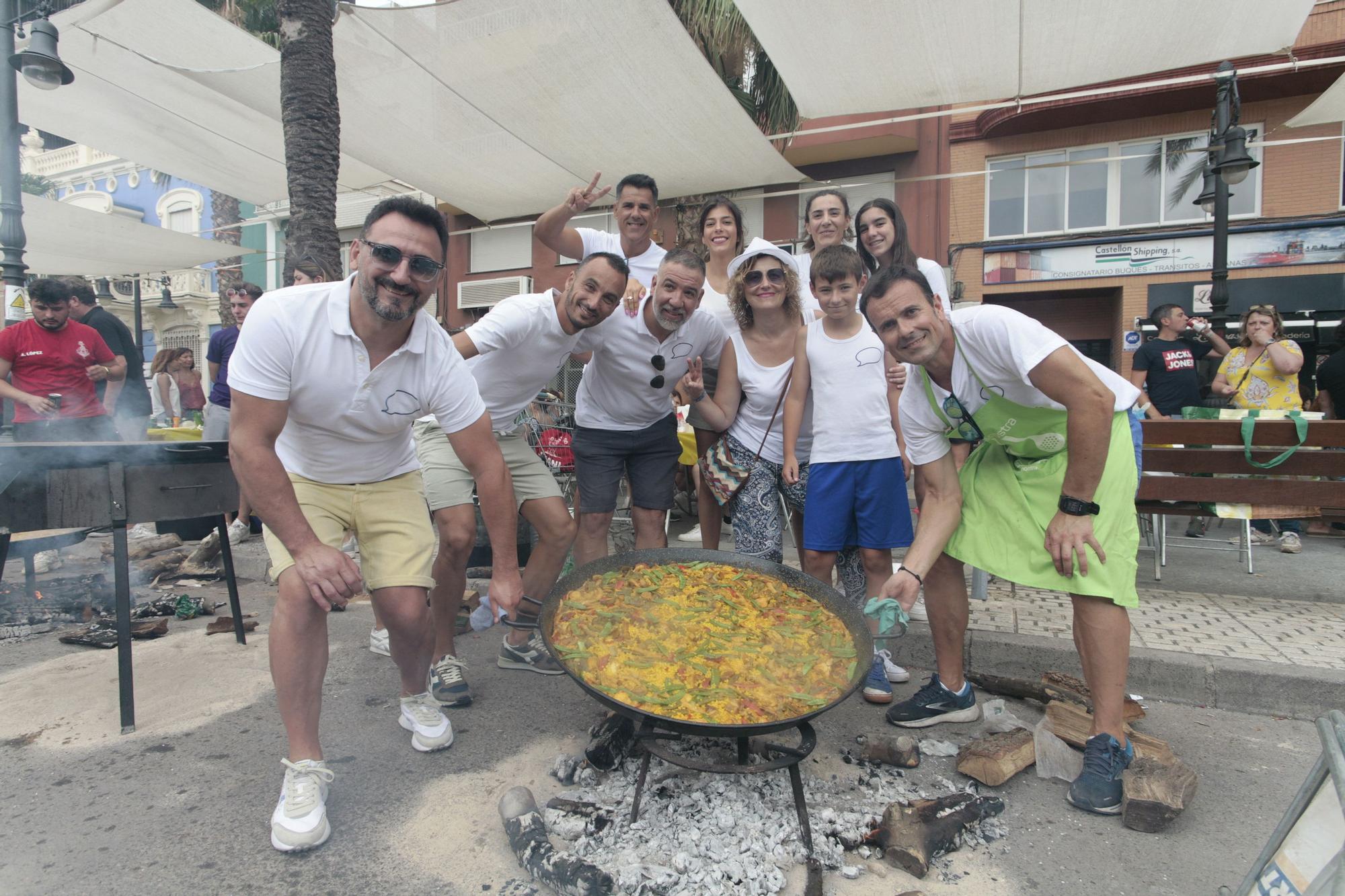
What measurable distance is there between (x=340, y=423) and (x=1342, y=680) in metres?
4.63

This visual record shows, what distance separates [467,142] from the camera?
26.2 ft

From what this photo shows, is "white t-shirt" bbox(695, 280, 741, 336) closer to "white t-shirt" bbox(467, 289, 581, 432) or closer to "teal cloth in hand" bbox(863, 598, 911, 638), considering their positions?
"white t-shirt" bbox(467, 289, 581, 432)

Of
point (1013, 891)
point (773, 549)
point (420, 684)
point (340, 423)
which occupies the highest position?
point (340, 423)

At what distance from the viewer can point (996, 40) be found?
5.89 m

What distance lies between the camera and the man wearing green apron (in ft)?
8.54

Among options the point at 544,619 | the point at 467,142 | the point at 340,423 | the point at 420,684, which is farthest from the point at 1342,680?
the point at 467,142

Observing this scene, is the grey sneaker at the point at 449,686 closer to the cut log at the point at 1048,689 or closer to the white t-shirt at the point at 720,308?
the white t-shirt at the point at 720,308

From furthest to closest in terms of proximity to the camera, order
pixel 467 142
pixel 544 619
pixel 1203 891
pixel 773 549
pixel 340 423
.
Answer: pixel 467 142
pixel 773 549
pixel 340 423
pixel 544 619
pixel 1203 891

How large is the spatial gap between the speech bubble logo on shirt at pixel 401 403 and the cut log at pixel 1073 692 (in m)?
3.06

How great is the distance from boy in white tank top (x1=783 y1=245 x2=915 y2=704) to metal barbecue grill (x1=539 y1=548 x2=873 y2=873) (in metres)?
0.57

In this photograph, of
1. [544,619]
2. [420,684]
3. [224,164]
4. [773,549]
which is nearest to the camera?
[544,619]

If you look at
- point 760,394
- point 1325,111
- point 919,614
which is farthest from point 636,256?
point 1325,111

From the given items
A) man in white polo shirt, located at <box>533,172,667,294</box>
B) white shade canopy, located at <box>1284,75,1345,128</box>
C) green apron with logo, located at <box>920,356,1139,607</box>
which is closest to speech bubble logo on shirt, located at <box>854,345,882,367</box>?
green apron with logo, located at <box>920,356,1139,607</box>

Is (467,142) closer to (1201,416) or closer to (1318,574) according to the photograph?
(1201,416)
